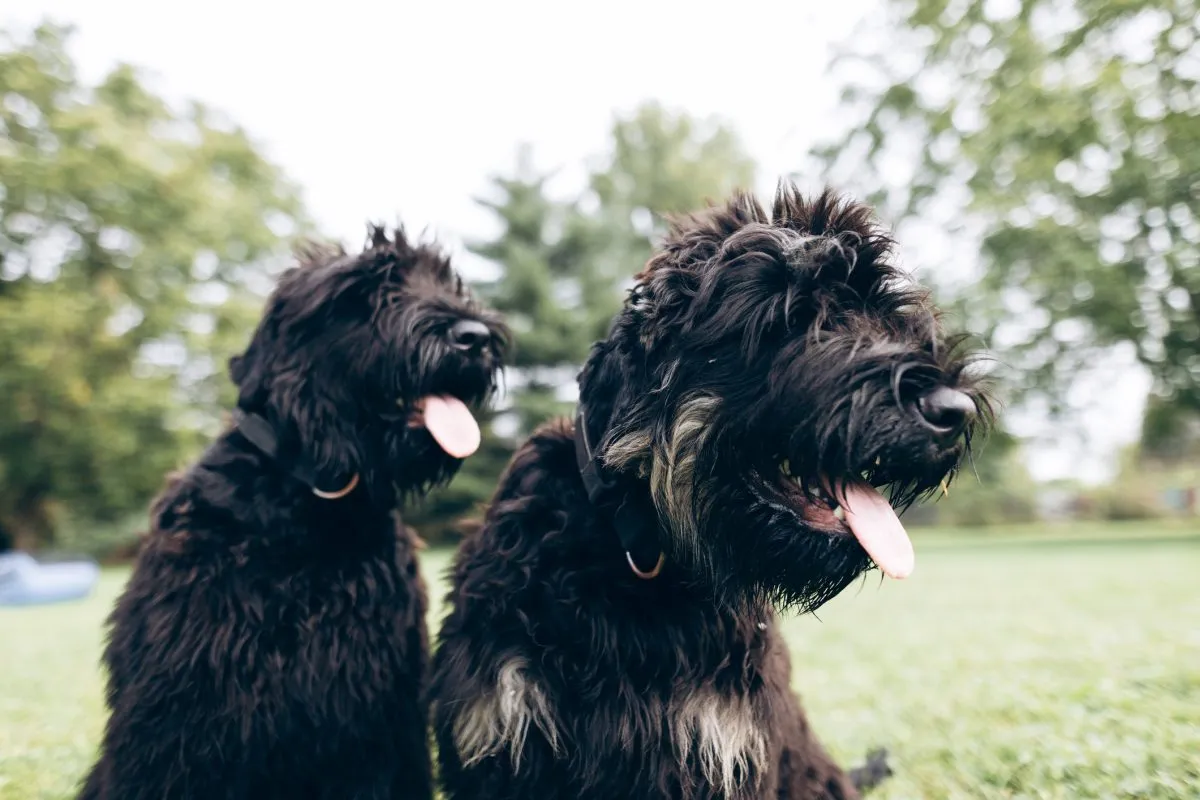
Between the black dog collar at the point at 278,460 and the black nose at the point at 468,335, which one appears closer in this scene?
the black dog collar at the point at 278,460

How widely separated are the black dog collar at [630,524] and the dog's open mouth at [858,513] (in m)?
0.43

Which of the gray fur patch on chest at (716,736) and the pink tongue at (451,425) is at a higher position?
the pink tongue at (451,425)

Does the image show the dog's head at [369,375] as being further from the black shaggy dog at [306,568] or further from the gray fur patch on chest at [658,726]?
Answer: the gray fur patch on chest at [658,726]

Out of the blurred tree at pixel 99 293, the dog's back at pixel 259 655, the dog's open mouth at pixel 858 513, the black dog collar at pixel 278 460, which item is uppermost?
the dog's open mouth at pixel 858 513

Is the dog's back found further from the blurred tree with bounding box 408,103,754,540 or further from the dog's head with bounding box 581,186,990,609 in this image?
the blurred tree with bounding box 408,103,754,540

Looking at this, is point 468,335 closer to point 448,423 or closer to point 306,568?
point 448,423

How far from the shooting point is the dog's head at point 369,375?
3084mm

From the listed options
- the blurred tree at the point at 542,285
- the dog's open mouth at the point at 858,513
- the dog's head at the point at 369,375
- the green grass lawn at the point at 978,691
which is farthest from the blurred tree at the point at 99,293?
the dog's open mouth at the point at 858,513

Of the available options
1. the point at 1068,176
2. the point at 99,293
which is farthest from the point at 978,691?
the point at 99,293

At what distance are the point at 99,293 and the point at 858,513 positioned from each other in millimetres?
30701

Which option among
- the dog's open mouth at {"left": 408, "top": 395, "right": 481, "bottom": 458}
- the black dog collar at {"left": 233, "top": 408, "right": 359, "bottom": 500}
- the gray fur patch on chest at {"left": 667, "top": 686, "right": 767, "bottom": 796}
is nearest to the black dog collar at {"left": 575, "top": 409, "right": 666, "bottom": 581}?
the gray fur patch on chest at {"left": 667, "top": 686, "right": 767, "bottom": 796}

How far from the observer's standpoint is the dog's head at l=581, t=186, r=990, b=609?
213 cm

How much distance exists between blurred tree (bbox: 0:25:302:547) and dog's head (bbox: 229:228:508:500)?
26242 millimetres

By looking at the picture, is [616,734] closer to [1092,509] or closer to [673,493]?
[673,493]
